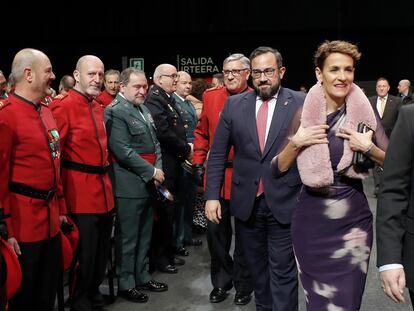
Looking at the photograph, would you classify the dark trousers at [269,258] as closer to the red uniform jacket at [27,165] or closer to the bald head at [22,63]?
the red uniform jacket at [27,165]

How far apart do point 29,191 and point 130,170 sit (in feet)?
3.53

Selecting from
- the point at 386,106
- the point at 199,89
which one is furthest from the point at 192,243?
the point at 386,106

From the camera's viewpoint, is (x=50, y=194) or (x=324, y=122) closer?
(x=324, y=122)

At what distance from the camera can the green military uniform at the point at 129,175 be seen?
3418 mm

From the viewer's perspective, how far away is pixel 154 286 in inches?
144

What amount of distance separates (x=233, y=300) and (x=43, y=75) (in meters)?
1.96

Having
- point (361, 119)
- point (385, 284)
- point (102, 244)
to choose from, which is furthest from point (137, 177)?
point (385, 284)

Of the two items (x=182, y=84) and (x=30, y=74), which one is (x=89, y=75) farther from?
(x=182, y=84)

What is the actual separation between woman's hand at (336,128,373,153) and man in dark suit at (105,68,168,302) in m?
1.72

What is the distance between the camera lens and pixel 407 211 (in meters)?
1.71

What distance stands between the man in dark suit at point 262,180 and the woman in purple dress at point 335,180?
0.44 meters

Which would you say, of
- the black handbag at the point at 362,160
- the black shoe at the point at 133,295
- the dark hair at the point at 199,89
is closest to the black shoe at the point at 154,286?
the black shoe at the point at 133,295

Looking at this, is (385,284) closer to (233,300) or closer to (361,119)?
(361,119)

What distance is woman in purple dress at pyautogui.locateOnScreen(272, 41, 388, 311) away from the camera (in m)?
2.07
